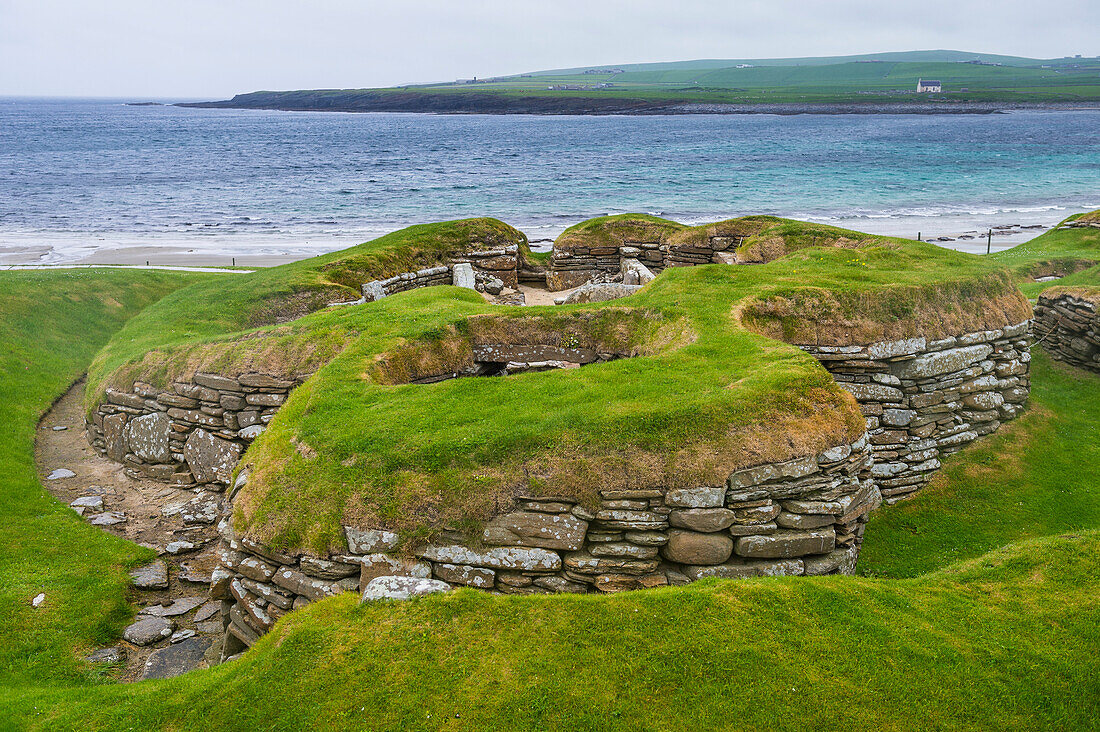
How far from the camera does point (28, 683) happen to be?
8953 mm

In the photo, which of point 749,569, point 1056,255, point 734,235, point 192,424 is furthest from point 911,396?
point 1056,255

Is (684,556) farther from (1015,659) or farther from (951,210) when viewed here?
(951,210)

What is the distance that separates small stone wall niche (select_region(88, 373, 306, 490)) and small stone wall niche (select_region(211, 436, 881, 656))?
5.73 meters

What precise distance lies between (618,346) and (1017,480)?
339 inches

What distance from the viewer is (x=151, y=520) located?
1395 centimetres

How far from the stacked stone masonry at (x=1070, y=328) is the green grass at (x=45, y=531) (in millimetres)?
22413

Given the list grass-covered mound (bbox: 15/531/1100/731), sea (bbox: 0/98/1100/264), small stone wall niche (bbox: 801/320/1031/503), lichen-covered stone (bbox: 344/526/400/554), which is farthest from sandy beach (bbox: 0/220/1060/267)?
grass-covered mound (bbox: 15/531/1100/731)

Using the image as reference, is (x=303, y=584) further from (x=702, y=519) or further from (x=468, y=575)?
(x=702, y=519)

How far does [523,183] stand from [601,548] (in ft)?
251

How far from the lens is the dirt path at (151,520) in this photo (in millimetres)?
10219

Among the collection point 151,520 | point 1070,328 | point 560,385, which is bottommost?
point 151,520

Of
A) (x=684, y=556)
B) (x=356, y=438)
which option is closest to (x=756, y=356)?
(x=684, y=556)

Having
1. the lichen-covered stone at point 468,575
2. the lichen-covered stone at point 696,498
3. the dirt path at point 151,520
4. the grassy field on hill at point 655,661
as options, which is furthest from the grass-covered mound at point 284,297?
the lichen-covered stone at point 696,498

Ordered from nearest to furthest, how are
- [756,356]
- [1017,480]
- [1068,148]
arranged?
[756,356]
[1017,480]
[1068,148]
